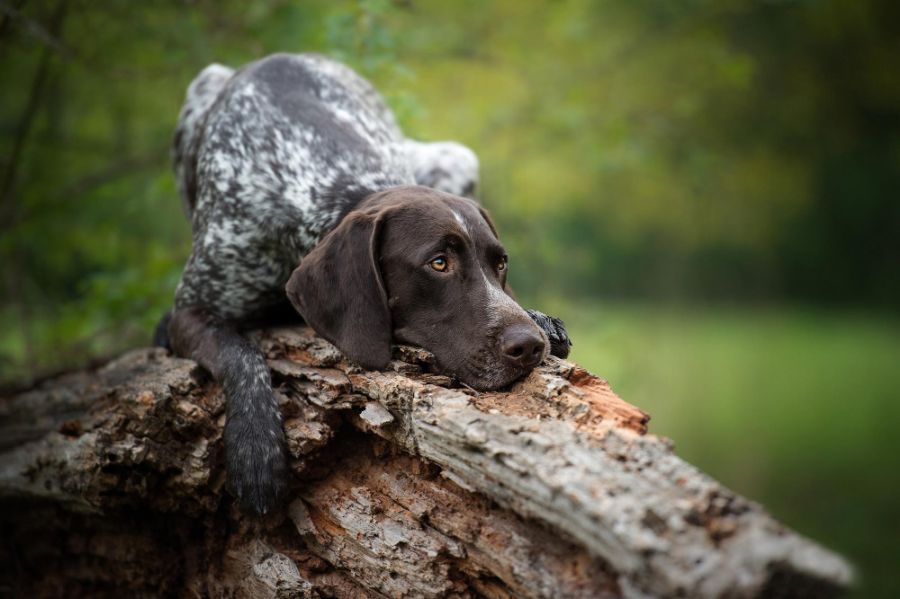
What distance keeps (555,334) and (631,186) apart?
22.8 feet

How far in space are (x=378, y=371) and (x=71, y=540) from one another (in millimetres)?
1640

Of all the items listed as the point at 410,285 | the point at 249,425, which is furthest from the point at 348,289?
the point at 249,425

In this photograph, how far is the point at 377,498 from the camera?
8.77 ft

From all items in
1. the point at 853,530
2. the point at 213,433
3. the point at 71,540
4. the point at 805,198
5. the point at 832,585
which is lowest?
the point at 71,540

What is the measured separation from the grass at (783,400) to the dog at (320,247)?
10.9 ft

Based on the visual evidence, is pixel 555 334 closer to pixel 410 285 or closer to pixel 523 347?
pixel 523 347

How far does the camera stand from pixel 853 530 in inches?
299

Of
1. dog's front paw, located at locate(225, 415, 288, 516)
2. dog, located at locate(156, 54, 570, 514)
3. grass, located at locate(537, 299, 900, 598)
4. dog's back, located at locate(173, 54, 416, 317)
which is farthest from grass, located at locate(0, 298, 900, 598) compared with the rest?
dog's front paw, located at locate(225, 415, 288, 516)

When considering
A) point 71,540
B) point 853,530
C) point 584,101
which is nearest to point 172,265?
point 71,540

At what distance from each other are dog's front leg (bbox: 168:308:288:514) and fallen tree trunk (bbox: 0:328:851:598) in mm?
69

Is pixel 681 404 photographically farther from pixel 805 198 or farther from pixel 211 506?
pixel 211 506

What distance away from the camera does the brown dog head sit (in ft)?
9.49

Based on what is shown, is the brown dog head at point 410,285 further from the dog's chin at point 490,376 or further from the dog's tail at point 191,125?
the dog's tail at point 191,125

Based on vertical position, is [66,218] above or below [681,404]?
below
